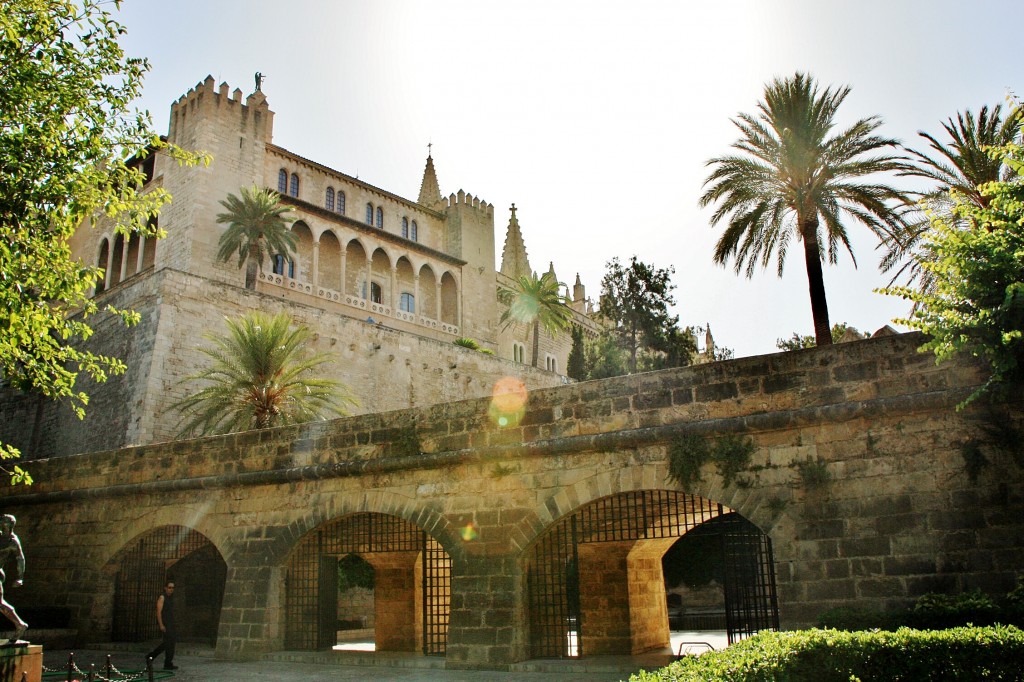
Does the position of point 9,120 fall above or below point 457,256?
below

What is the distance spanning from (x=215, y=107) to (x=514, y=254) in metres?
27.9

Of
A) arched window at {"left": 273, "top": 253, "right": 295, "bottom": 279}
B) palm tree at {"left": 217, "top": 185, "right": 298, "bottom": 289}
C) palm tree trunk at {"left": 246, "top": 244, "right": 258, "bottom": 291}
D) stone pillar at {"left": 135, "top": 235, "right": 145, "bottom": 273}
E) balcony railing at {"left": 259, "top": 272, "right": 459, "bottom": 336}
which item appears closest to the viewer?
palm tree at {"left": 217, "top": 185, "right": 298, "bottom": 289}

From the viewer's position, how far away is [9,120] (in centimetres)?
958

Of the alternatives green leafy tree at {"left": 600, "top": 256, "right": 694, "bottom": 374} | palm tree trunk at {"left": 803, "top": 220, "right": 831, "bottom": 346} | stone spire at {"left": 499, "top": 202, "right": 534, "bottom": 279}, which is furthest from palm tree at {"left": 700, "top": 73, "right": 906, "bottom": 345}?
stone spire at {"left": 499, "top": 202, "right": 534, "bottom": 279}

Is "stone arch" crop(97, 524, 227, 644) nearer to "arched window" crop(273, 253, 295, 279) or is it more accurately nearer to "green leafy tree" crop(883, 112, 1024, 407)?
"green leafy tree" crop(883, 112, 1024, 407)

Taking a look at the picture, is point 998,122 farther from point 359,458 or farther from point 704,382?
point 359,458

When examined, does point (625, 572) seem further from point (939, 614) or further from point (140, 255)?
point (140, 255)

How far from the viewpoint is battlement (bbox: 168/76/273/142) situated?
33281mm

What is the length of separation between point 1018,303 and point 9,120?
11067 mm

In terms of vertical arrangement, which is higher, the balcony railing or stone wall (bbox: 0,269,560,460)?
the balcony railing

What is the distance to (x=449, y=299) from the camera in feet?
142

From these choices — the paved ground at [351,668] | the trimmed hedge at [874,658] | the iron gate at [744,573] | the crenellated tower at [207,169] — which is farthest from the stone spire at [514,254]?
the trimmed hedge at [874,658]

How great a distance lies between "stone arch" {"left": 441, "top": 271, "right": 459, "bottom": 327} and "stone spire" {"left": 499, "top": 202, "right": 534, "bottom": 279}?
14.1 meters

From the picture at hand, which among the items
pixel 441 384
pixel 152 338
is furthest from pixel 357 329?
pixel 152 338
